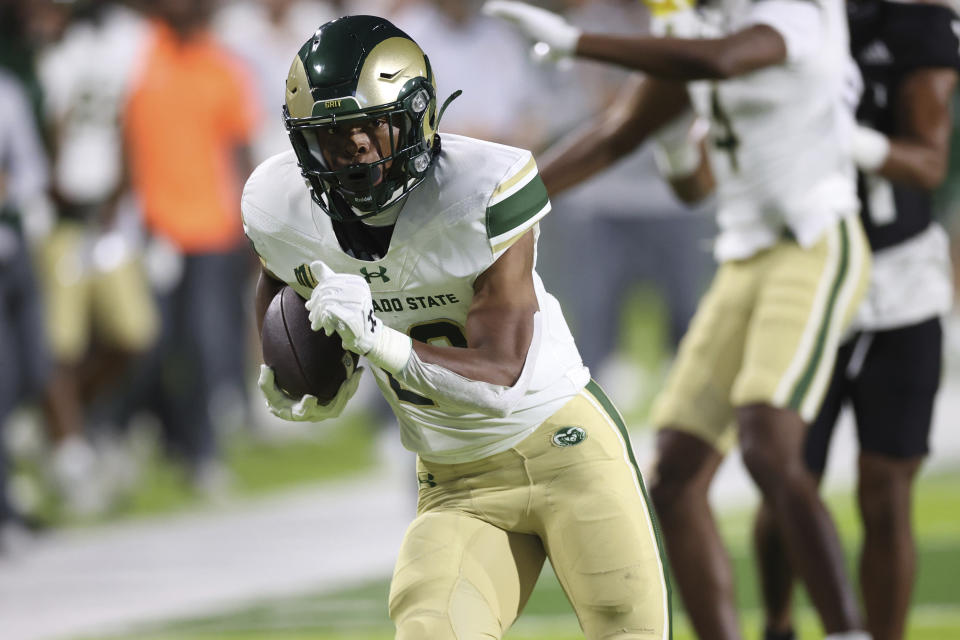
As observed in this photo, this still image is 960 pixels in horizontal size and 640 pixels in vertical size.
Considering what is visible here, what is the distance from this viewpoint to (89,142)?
6.39 m

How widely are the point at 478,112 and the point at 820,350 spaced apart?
4.05m

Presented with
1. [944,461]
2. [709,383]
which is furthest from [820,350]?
[944,461]

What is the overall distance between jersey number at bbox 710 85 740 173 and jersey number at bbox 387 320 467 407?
44.2 inches

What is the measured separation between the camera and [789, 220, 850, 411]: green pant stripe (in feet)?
10.7

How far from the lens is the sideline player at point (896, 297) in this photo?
11.7 ft

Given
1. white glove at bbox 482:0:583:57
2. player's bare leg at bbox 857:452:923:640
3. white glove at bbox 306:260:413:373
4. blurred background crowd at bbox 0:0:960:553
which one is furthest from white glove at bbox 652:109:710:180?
blurred background crowd at bbox 0:0:960:553

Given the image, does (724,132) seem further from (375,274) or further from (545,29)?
(375,274)

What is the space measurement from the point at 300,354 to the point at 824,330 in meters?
1.29

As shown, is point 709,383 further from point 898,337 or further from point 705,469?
point 898,337

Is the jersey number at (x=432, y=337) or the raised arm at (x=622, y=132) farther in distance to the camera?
the raised arm at (x=622, y=132)

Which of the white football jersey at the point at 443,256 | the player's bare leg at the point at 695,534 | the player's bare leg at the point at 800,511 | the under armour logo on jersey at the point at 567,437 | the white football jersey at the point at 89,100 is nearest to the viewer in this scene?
the white football jersey at the point at 443,256

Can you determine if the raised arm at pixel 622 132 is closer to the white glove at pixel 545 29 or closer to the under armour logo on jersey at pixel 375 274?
the white glove at pixel 545 29

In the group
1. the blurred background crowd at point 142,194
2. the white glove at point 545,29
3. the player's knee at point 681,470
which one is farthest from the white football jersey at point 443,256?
the blurred background crowd at point 142,194

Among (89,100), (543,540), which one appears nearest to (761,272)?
(543,540)
